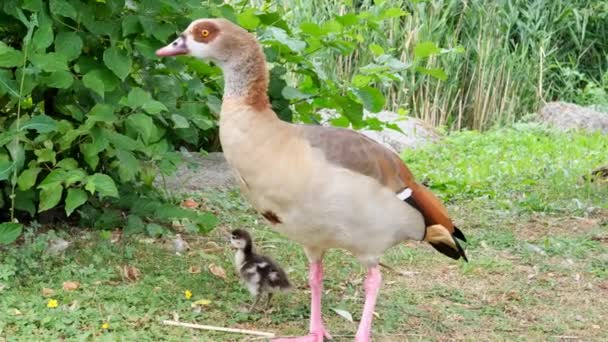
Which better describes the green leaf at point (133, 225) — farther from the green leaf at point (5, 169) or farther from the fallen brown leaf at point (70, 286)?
the green leaf at point (5, 169)

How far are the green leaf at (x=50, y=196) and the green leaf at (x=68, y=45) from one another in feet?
2.27

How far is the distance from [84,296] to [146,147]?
997 millimetres

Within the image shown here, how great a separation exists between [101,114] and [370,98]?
6.44 feet

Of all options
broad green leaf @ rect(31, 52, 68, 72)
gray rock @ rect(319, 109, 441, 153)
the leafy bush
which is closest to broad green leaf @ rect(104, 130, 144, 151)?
the leafy bush

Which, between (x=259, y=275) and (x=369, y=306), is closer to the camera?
(x=369, y=306)

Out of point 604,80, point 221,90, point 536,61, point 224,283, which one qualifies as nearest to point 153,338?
point 224,283

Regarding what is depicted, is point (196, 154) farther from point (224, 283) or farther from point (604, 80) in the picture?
point (604, 80)

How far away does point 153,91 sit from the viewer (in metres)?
5.73

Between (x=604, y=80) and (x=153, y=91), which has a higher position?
(x=153, y=91)

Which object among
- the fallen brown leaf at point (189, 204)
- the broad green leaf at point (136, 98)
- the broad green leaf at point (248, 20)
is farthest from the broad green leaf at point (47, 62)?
the fallen brown leaf at point (189, 204)

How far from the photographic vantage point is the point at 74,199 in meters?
5.14

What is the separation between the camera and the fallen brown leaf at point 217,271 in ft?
18.0

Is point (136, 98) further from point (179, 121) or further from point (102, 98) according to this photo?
point (179, 121)

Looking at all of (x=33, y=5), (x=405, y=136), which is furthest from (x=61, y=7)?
(x=405, y=136)
